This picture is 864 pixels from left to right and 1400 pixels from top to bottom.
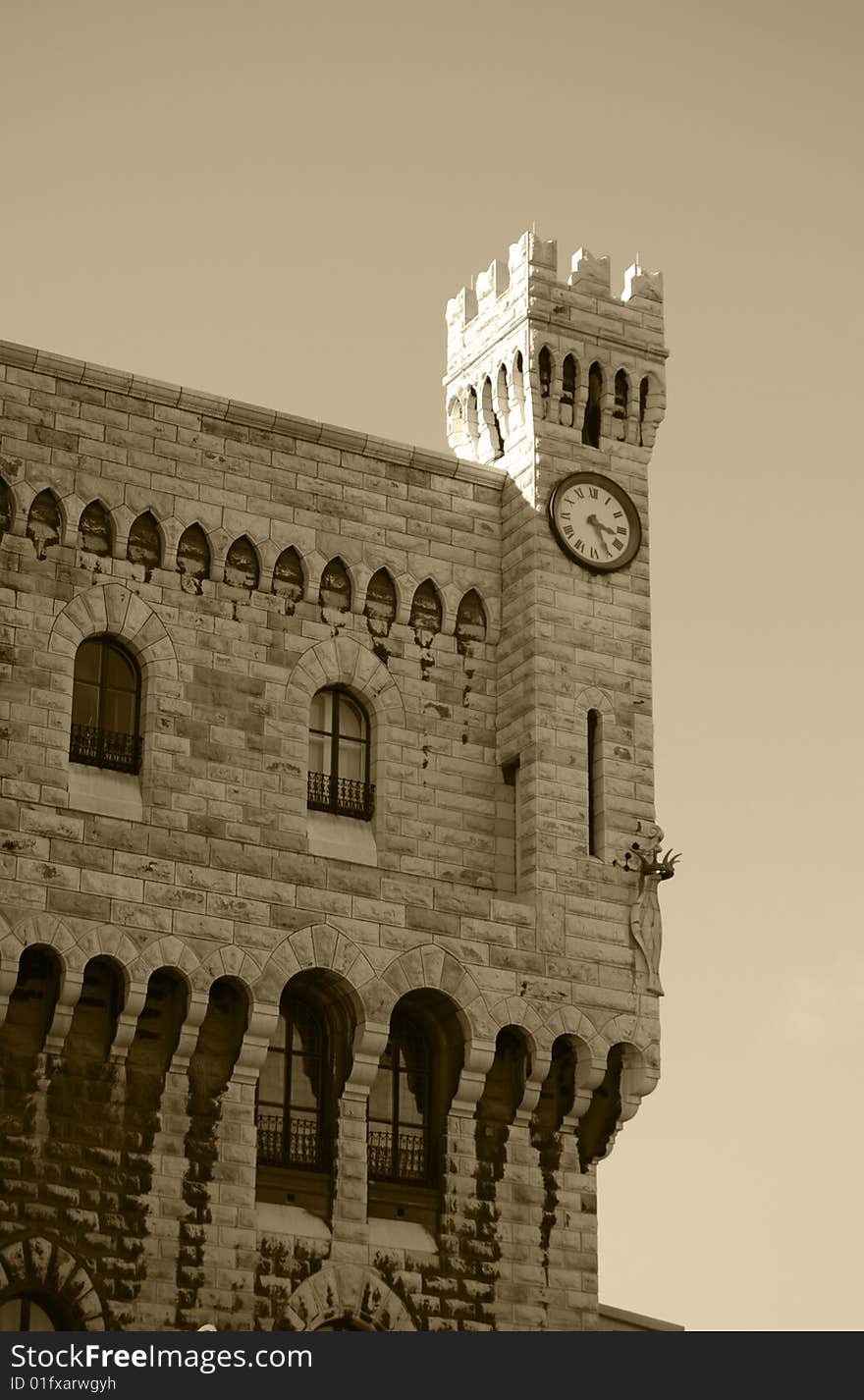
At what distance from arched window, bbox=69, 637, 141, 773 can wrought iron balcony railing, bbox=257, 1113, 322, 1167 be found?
498cm

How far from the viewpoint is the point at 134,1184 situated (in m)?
40.6

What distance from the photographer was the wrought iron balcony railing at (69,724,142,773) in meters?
42.7

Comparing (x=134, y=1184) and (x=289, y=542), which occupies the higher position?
(x=289, y=542)

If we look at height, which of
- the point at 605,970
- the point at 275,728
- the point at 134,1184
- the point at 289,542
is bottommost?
the point at 134,1184

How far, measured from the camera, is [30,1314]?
131 ft

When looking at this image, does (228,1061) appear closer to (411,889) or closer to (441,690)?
(411,889)

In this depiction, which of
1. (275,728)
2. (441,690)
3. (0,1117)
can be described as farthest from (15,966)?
(441,690)

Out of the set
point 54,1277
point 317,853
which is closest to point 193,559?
point 317,853

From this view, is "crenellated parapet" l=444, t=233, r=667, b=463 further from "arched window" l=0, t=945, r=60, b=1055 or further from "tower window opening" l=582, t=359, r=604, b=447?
"arched window" l=0, t=945, r=60, b=1055

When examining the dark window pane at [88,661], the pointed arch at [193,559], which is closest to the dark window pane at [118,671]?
the dark window pane at [88,661]

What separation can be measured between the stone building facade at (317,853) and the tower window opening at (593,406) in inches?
2.3

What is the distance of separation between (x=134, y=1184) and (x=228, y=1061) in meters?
2.19

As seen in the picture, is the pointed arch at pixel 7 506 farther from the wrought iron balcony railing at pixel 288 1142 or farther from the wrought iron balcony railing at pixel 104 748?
the wrought iron balcony railing at pixel 288 1142

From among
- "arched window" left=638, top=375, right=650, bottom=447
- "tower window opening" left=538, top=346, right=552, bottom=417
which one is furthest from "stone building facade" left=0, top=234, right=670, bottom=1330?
"arched window" left=638, top=375, right=650, bottom=447
